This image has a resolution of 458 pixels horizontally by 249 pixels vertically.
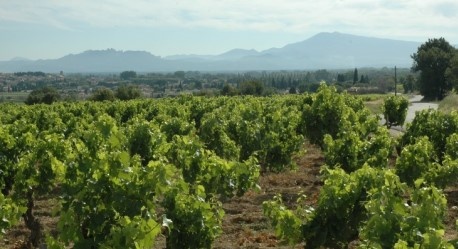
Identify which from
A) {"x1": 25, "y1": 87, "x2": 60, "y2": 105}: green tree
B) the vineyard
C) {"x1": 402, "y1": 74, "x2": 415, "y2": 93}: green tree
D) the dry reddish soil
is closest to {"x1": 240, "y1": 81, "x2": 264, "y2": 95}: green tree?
{"x1": 25, "y1": 87, "x2": 60, "y2": 105}: green tree

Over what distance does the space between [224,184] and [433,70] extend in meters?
55.8

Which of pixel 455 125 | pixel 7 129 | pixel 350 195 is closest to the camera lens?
pixel 350 195

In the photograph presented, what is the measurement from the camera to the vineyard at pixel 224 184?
6.21 meters

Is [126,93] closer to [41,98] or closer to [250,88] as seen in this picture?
[41,98]

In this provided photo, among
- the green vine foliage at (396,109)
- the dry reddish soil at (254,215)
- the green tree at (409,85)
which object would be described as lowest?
the green tree at (409,85)

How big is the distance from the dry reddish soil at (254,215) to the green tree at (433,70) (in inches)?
1850

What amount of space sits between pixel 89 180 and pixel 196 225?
1533 millimetres

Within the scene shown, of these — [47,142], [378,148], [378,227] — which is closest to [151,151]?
[47,142]

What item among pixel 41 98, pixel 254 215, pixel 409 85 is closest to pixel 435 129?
pixel 254 215

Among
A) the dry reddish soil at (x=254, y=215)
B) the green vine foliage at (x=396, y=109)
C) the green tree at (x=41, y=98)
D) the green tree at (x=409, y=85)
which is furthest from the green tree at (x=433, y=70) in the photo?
the dry reddish soil at (x=254, y=215)

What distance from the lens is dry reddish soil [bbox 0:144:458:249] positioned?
10.4 metres

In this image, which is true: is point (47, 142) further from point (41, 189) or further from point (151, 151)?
point (151, 151)

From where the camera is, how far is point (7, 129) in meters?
12.3

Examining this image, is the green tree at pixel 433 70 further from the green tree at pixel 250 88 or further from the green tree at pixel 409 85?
the green tree at pixel 409 85
